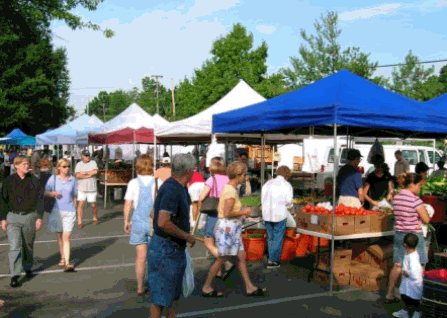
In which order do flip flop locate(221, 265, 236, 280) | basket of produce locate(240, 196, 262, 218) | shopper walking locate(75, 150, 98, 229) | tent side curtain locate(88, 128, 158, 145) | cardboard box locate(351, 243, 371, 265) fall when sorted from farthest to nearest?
tent side curtain locate(88, 128, 158, 145)
shopper walking locate(75, 150, 98, 229)
basket of produce locate(240, 196, 262, 218)
cardboard box locate(351, 243, 371, 265)
flip flop locate(221, 265, 236, 280)

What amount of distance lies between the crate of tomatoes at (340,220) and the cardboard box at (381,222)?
0.15 ft

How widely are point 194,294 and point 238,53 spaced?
34703 mm

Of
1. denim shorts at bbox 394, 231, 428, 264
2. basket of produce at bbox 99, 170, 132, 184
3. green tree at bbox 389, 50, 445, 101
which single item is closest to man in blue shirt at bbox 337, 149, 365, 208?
denim shorts at bbox 394, 231, 428, 264

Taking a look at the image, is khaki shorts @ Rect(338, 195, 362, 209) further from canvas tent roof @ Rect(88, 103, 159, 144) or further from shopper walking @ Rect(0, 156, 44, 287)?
canvas tent roof @ Rect(88, 103, 159, 144)

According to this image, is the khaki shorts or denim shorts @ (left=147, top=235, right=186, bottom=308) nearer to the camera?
denim shorts @ (left=147, top=235, right=186, bottom=308)

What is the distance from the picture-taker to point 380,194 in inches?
383

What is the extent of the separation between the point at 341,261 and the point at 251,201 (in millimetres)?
2979

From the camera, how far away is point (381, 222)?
24.9ft

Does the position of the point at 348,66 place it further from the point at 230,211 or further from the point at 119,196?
the point at 230,211

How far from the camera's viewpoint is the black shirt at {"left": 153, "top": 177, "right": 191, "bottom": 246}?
4305mm

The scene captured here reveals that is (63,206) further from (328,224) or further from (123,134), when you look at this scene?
(123,134)

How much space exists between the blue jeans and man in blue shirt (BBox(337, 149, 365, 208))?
3.45 feet

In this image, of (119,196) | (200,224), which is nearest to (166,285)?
(200,224)

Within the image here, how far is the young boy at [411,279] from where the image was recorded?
5812mm
